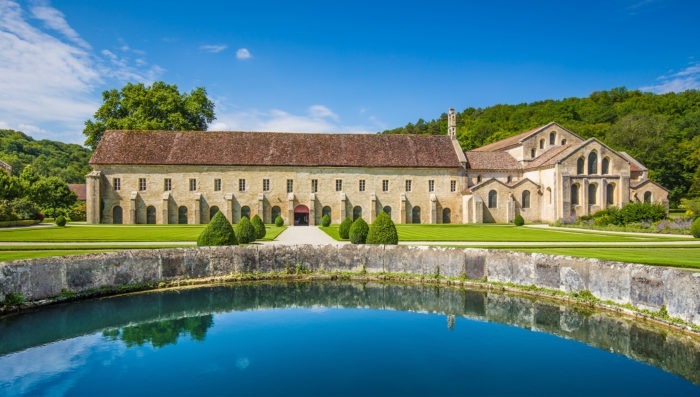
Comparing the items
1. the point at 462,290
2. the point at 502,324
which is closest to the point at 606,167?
the point at 462,290

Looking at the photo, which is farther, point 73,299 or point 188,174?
point 188,174

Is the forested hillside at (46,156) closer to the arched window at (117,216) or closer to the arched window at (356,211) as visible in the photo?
the arched window at (117,216)

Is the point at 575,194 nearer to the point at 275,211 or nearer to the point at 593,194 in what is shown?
the point at 593,194

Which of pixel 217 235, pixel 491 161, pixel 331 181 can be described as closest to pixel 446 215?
pixel 491 161

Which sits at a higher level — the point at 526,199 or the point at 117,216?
the point at 526,199

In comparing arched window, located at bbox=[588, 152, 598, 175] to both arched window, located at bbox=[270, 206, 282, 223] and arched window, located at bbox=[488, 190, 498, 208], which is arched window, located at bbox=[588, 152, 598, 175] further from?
arched window, located at bbox=[270, 206, 282, 223]

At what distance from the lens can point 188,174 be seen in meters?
40.6

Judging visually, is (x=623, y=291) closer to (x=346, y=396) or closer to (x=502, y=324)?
(x=502, y=324)

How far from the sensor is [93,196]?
39.2 meters

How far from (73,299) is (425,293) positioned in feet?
34.4

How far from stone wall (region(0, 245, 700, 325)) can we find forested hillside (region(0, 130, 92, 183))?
2761 inches

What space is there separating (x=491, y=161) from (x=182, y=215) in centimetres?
3072

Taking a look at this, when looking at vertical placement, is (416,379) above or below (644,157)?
below

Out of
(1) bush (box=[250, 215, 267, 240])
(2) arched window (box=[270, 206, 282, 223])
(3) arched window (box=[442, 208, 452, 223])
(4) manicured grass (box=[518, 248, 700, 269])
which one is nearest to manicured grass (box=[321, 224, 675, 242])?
(1) bush (box=[250, 215, 267, 240])
